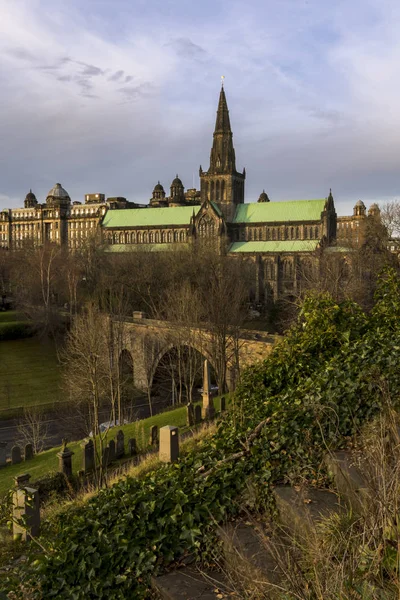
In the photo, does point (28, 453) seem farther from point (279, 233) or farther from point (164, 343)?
point (279, 233)

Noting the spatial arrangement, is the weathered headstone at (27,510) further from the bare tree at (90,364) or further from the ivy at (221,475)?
the bare tree at (90,364)

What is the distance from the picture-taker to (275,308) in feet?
187

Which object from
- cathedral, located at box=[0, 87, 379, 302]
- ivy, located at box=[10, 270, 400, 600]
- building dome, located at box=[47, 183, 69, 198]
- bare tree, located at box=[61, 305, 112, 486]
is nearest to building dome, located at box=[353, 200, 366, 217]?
cathedral, located at box=[0, 87, 379, 302]

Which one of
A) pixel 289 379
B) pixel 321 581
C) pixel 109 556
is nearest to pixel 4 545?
pixel 109 556

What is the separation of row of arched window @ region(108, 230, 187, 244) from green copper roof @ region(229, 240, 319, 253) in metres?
10.1

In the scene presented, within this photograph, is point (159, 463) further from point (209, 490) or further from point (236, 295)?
point (236, 295)

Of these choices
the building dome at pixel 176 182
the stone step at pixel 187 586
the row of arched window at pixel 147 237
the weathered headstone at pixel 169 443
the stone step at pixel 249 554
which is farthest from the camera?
the building dome at pixel 176 182

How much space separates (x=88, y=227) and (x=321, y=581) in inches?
4209

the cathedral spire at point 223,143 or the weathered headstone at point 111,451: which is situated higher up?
the cathedral spire at point 223,143

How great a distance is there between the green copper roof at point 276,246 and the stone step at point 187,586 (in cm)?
6868

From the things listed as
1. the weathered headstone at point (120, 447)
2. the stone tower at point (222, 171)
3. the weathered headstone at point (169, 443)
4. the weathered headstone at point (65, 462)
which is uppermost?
the stone tower at point (222, 171)

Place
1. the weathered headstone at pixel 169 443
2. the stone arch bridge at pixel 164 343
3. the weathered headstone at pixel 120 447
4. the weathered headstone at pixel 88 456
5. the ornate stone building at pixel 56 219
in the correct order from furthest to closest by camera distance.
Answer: the ornate stone building at pixel 56 219, the stone arch bridge at pixel 164 343, the weathered headstone at pixel 120 447, the weathered headstone at pixel 88 456, the weathered headstone at pixel 169 443

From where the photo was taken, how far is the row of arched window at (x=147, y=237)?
84.5m

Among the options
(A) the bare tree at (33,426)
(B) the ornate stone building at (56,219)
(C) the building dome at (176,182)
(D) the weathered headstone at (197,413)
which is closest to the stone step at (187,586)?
(D) the weathered headstone at (197,413)
